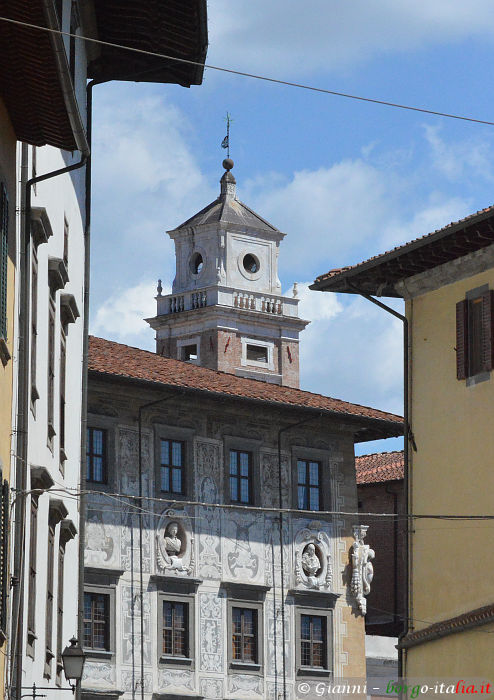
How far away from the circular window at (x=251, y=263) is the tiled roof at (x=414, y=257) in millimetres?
59510

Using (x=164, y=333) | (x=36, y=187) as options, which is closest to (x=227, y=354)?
(x=164, y=333)

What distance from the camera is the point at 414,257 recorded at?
28.4m

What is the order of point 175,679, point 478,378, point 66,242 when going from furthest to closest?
point 175,679 < point 478,378 < point 66,242

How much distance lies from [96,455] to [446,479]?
11.6 m

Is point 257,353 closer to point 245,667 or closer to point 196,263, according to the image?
point 196,263

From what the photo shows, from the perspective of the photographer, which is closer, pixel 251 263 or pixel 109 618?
pixel 109 618

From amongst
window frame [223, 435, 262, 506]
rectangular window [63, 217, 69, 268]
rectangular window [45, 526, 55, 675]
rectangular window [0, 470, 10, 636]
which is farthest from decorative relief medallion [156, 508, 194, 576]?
rectangular window [0, 470, 10, 636]

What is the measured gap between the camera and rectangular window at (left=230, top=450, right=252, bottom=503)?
39966mm

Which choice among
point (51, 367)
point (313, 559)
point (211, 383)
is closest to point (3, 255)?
point (51, 367)

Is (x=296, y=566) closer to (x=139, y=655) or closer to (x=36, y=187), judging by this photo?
(x=139, y=655)

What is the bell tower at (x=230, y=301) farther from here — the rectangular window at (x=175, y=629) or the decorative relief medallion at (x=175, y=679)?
the decorative relief medallion at (x=175, y=679)

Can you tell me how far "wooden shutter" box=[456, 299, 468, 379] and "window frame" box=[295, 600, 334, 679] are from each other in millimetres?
14156

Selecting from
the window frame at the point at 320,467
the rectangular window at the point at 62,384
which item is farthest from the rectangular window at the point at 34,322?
the window frame at the point at 320,467

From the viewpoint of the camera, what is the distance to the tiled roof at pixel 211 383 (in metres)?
38.2
